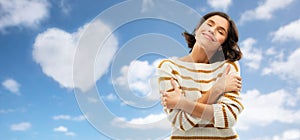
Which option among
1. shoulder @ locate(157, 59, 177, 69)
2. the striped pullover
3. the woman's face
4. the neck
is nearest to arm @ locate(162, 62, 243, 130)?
the striped pullover

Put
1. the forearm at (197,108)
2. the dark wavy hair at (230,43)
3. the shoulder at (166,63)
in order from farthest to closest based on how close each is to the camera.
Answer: the dark wavy hair at (230,43) < the shoulder at (166,63) < the forearm at (197,108)

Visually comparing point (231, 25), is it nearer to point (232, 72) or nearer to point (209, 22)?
point (209, 22)

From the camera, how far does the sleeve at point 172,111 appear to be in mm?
1878

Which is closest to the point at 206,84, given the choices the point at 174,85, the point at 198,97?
the point at 198,97

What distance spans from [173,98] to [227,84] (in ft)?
1.15

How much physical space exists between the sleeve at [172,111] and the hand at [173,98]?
0.10 ft

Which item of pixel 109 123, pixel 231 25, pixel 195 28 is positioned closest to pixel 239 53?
pixel 231 25

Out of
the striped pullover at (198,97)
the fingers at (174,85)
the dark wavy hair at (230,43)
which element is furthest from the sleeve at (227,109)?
the dark wavy hair at (230,43)

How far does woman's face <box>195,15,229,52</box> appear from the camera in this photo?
2.12m

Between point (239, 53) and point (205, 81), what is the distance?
379mm

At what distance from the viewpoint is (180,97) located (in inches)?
73.9

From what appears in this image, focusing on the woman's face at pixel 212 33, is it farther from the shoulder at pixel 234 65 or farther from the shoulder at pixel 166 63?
the shoulder at pixel 166 63

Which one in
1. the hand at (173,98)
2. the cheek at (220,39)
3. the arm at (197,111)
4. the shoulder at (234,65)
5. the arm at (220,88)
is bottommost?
the arm at (197,111)

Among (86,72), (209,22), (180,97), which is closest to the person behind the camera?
(180,97)
